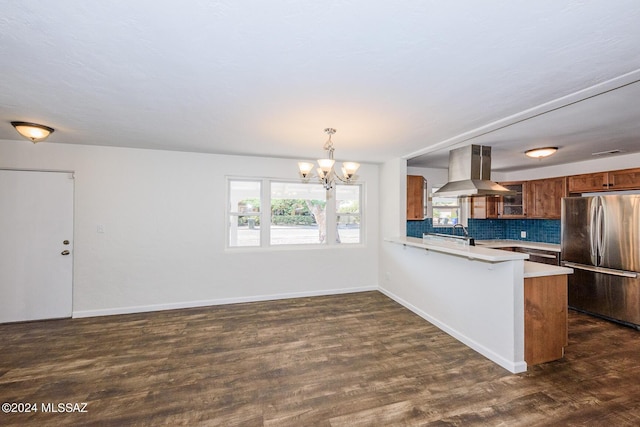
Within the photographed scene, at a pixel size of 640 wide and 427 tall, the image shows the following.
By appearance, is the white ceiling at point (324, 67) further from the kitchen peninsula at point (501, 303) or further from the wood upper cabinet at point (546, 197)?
the wood upper cabinet at point (546, 197)

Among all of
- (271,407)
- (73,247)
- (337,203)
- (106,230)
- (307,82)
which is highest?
(307,82)

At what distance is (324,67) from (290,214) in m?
3.17

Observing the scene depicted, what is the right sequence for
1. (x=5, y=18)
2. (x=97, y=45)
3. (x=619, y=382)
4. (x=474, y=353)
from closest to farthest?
(x=5, y=18), (x=97, y=45), (x=619, y=382), (x=474, y=353)

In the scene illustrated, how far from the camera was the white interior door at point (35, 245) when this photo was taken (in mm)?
3555

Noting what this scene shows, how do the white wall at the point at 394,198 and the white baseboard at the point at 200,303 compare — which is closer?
the white baseboard at the point at 200,303

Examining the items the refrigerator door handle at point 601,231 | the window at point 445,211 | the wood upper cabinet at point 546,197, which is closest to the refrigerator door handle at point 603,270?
the refrigerator door handle at point 601,231

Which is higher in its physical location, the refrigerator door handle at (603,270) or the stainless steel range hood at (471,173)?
the stainless steel range hood at (471,173)

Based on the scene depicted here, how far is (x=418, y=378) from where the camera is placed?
7.82ft

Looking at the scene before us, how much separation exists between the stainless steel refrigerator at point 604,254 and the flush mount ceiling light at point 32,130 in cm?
699

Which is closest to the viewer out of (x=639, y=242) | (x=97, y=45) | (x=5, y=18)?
(x=5, y=18)

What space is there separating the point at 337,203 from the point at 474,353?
3008 mm

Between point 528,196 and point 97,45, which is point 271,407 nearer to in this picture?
point 97,45

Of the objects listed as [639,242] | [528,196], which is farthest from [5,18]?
[528,196]

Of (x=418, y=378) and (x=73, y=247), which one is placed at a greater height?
(x=73, y=247)
